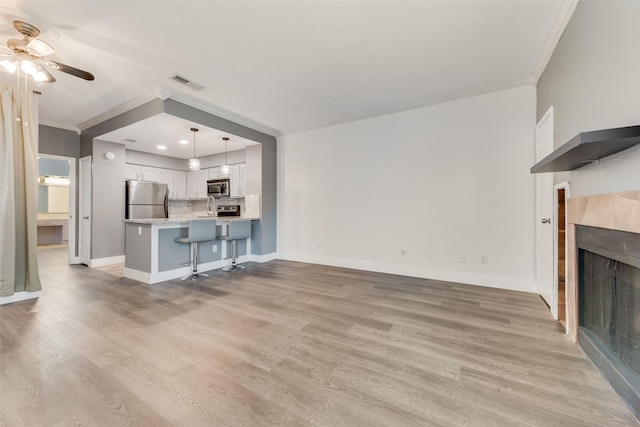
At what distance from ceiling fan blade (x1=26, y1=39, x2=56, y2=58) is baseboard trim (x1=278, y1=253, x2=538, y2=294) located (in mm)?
4534

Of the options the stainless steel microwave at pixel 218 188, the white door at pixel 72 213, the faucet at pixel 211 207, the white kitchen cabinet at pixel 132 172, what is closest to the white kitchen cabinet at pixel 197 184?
the faucet at pixel 211 207

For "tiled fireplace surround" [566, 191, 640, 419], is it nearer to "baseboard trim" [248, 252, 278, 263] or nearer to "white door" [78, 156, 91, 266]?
"baseboard trim" [248, 252, 278, 263]

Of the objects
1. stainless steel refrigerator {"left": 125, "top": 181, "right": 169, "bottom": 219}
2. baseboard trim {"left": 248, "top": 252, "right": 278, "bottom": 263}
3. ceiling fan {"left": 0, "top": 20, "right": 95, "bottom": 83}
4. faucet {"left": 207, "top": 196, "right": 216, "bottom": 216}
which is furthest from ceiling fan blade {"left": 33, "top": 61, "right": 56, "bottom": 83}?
faucet {"left": 207, "top": 196, "right": 216, "bottom": 216}

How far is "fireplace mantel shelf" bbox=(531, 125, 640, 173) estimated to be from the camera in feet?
4.23

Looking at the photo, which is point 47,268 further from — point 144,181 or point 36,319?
point 36,319

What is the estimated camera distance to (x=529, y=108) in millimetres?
3414

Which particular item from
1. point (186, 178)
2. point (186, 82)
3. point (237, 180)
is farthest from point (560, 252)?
point (186, 178)

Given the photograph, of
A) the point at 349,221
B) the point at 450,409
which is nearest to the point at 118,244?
the point at 349,221

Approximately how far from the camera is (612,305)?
5.64 ft

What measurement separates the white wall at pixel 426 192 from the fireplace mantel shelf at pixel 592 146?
1689 mm

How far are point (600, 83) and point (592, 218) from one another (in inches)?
36.9

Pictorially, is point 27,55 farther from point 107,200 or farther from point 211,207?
point 211,207

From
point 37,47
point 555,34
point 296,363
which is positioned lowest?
point 296,363

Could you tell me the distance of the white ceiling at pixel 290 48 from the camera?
7.26 ft
